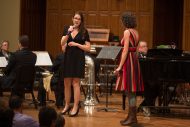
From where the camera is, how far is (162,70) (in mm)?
8070

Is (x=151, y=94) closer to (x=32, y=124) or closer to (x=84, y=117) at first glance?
(x=84, y=117)

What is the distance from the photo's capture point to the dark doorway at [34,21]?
15.2 meters

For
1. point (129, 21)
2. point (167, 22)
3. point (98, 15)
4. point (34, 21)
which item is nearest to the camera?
point (129, 21)

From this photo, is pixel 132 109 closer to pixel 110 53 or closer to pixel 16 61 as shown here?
pixel 110 53

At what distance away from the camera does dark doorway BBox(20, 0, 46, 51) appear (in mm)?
15203

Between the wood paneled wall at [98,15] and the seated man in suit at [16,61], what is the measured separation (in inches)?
228

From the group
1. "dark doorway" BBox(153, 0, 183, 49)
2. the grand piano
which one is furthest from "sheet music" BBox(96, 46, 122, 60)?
"dark doorway" BBox(153, 0, 183, 49)

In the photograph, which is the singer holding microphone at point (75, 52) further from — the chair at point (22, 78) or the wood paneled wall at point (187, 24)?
the wood paneled wall at point (187, 24)

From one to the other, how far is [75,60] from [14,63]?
1.36m

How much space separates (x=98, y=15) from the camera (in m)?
14.4

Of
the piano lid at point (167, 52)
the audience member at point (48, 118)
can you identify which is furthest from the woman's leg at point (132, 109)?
the audience member at point (48, 118)

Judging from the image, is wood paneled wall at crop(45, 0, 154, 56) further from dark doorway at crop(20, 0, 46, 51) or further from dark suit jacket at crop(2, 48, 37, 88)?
dark suit jacket at crop(2, 48, 37, 88)

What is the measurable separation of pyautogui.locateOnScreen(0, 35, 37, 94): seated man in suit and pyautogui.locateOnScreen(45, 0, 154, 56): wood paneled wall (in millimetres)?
5786

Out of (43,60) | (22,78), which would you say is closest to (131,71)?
(22,78)
